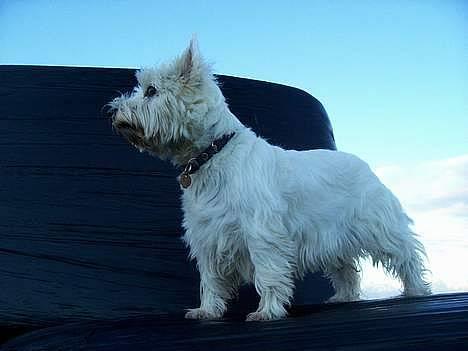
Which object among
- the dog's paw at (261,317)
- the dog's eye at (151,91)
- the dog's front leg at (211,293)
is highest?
the dog's eye at (151,91)

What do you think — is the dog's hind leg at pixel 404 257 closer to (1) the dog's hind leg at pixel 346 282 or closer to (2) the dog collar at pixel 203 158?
(1) the dog's hind leg at pixel 346 282

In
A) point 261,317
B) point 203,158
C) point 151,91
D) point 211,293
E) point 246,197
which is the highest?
point 151,91

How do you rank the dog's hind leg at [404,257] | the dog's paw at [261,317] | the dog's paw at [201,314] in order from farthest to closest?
the dog's hind leg at [404,257] < the dog's paw at [201,314] < the dog's paw at [261,317]

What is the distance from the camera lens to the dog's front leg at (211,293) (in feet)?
8.96

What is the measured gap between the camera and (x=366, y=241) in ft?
9.66

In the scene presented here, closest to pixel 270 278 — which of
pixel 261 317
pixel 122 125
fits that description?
pixel 261 317

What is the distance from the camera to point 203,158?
2.62m

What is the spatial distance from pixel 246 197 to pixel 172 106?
1.66ft

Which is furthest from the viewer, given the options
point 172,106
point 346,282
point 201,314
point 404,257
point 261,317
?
point 346,282

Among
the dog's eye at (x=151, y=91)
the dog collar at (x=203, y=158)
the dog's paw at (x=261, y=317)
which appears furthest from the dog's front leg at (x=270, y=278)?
the dog's eye at (x=151, y=91)

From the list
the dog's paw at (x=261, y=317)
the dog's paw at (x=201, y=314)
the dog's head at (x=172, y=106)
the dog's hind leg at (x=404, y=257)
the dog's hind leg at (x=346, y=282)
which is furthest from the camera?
the dog's hind leg at (x=346, y=282)

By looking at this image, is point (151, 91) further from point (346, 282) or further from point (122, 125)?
point (346, 282)

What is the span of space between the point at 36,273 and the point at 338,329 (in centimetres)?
240

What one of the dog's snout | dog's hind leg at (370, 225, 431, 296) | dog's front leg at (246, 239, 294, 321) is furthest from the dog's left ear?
dog's hind leg at (370, 225, 431, 296)
